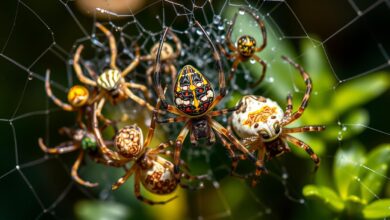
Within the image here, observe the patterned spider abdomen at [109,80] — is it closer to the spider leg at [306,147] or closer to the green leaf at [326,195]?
the spider leg at [306,147]

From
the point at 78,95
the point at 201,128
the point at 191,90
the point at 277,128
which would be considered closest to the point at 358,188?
the point at 277,128

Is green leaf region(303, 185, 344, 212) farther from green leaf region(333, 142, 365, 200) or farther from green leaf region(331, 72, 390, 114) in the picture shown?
green leaf region(331, 72, 390, 114)

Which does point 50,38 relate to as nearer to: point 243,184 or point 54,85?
point 54,85

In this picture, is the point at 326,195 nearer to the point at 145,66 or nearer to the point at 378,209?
the point at 378,209

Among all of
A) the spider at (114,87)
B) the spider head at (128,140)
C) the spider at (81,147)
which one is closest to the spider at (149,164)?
the spider head at (128,140)

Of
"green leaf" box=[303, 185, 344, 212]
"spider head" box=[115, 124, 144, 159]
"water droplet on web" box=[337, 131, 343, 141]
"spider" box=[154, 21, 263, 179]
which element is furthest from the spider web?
"spider head" box=[115, 124, 144, 159]
